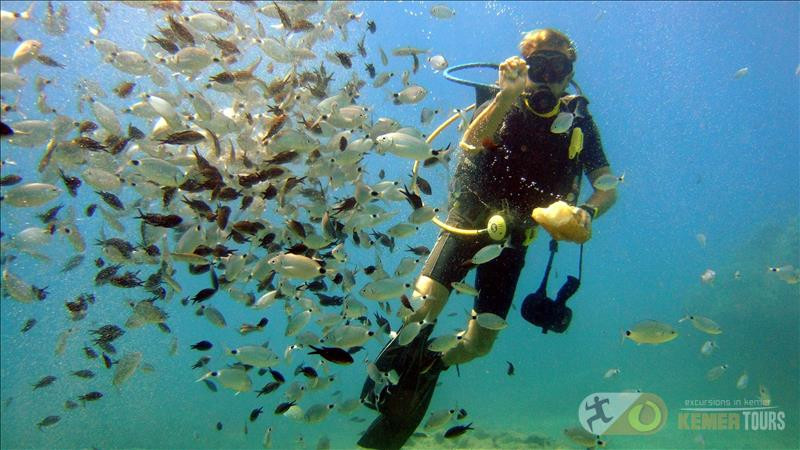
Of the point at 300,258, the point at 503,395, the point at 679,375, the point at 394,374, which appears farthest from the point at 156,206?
the point at 679,375

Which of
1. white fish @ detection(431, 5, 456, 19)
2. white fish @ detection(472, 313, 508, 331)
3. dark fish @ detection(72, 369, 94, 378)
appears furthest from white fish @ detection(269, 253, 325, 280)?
white fish @ detection(431, 5, 456, 19)

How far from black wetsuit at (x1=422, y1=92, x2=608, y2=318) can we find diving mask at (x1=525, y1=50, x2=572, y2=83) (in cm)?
A: 34

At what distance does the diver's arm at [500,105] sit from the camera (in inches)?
168

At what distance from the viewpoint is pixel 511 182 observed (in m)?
5.15

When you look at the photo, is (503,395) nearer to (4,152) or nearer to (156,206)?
(156,206)

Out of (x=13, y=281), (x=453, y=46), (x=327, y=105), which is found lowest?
(x=13, y=281)

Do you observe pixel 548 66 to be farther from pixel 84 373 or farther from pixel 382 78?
pixel 84 373

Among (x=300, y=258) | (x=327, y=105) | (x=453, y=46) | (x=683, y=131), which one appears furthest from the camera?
(x=683, y=131)

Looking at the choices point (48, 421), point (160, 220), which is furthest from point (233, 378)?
point (48, 421)

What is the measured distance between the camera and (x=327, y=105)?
4.66 metres

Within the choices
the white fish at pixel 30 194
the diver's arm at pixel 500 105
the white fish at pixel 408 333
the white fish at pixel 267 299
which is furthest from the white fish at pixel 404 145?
the white fish at pixel 30 194

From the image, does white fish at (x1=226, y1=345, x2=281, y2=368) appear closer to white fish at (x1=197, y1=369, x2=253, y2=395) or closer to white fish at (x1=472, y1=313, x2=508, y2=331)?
white fish at (x1=197, y1=369, x2=253, y2=395)

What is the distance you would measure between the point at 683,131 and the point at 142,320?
329ft

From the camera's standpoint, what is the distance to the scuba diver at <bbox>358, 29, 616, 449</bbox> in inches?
196
